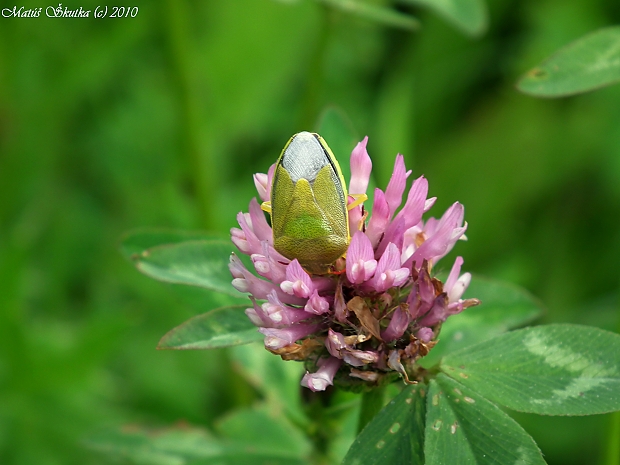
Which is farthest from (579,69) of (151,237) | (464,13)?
(151,237)

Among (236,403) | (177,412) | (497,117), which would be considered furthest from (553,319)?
(177,412)

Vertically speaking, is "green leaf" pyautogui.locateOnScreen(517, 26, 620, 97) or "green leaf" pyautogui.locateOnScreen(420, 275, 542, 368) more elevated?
"green leaf" pyautogui.locateOnScreen(517, 26, 620, 97)

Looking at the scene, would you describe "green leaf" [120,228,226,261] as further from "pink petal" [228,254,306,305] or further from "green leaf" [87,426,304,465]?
"green leaf" [87,426,304,465]

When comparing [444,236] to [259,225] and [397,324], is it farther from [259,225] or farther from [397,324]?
[259,225]

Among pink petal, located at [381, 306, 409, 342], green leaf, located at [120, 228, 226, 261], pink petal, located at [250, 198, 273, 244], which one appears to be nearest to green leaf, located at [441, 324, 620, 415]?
pink petal, located at [381, 306, 409, 342]

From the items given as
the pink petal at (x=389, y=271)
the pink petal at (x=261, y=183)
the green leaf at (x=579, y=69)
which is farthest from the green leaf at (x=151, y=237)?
the green leaf at (x=579, y=69)

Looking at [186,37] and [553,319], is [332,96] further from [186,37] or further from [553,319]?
[553,319]

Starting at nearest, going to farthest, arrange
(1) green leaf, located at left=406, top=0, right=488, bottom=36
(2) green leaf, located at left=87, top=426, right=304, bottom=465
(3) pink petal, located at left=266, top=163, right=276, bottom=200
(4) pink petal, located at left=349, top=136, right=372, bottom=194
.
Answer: (3) pink petal, located at left=266, top=163, right=276, bottom=200 → (4) pink petal, located at left=349, top=136, right=372, bottom=194 → (2) green leaf, located at left=87, top=426, right=304, bottom=465 → (1) green leaf, located at left=406, top=0, right=488, bottom=36
